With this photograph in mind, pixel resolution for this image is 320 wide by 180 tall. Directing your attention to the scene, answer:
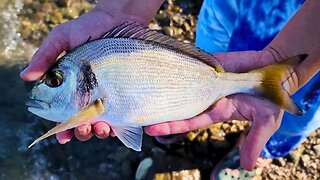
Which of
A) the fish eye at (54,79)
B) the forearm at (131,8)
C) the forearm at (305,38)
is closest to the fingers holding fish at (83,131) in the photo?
the fish eye at (54,79)

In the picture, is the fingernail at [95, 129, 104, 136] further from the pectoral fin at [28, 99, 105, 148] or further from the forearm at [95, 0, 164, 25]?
the forearm at [95, 0, 164, 25]

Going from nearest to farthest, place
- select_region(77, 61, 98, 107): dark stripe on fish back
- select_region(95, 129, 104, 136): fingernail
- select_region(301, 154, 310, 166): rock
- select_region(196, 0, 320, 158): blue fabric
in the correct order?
select_region(77, 61, 98, 107): dark stripe on fish back < select_region(95, 129, 104, 136): fingernail < select_region(196, 0, 320, 158): blue fabric < select_region(301, 154, 310, 166): rock

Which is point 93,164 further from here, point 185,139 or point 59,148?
point 185,139

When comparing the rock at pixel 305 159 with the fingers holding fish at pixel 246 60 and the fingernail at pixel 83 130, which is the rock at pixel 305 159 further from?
the fingernail at pixel 83 130

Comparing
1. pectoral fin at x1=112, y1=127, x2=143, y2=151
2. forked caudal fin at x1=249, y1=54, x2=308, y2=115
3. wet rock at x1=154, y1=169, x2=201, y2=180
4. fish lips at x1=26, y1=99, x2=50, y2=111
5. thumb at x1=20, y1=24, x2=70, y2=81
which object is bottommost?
wet rock at x1=154, y1=169, x2=201, y2=180

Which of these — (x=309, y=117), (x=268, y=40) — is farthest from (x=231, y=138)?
(x=268, y=40)

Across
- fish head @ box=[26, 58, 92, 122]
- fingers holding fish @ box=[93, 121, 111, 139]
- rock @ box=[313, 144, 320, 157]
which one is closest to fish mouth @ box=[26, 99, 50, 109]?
fish head @ box=[26, 58, 92, 122]
